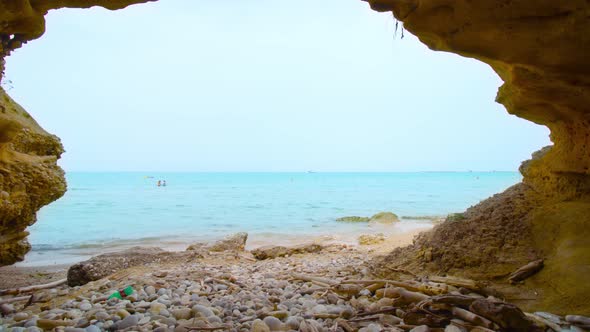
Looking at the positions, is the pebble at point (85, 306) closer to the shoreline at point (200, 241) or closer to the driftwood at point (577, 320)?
the driftwood at point (577, 320)

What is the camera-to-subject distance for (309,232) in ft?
48.4

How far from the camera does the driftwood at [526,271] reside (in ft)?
12.5

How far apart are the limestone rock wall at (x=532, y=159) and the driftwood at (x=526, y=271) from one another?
0.21 feet

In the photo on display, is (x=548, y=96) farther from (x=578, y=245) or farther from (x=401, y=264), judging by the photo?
(x=401, y=264)

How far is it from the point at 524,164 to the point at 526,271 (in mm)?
2451

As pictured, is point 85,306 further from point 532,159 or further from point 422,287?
point 532,159

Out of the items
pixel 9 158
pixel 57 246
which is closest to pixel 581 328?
pixel 9 158

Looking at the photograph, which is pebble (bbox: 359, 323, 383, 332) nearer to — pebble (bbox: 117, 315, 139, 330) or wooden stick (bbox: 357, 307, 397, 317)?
wooden stick (bbox: 357, 307, 397, 317)

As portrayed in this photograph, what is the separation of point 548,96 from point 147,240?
40.6 ft

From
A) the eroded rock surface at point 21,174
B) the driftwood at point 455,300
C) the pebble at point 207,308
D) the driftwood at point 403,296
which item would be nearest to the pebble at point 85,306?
the pebble at point 207,308

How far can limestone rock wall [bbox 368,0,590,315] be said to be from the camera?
3.11 m

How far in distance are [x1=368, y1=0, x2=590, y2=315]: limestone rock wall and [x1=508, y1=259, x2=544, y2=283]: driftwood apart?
6 centimetres

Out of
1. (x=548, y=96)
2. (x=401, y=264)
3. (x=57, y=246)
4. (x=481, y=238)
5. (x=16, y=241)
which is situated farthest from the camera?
(x=57, y=246)

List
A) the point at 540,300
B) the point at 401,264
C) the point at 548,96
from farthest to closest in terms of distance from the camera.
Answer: the point at 401,264
the point at 548,96
the point at 540,300
